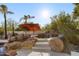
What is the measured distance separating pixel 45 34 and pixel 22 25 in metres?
0.24

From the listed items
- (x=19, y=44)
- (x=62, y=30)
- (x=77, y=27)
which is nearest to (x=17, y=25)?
(x=19, y=44)

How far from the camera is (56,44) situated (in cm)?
144

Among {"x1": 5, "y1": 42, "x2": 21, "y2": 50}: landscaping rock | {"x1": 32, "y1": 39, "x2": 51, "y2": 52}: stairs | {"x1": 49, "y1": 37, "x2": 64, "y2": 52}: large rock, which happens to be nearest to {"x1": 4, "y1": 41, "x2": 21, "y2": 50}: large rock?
{"x1": 5, "y1": 42, "x2": 21, "y2": 50}: landscaping rock

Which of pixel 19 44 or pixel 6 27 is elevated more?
pixel 6 27

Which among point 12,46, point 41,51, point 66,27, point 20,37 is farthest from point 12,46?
point 66,27

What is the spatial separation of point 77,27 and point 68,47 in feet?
0.70

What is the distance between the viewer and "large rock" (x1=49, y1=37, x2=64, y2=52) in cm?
144

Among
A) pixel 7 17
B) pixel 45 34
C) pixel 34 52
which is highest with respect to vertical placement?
pixel 7 17

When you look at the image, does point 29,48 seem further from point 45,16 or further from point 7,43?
point 45,16

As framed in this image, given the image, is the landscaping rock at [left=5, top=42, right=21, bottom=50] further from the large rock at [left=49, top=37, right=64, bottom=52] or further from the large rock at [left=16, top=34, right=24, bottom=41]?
the large rock at [left=49, top=37, right=64, bottom=52]

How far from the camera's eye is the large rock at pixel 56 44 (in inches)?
56.7

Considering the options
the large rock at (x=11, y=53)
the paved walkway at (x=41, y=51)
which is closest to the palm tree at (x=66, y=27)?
the paved walkway at (x=41, y=51)

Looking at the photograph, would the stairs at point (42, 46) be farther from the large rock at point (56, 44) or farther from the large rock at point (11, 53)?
the large rock at point (11, 53)

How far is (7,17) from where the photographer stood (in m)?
1.45
